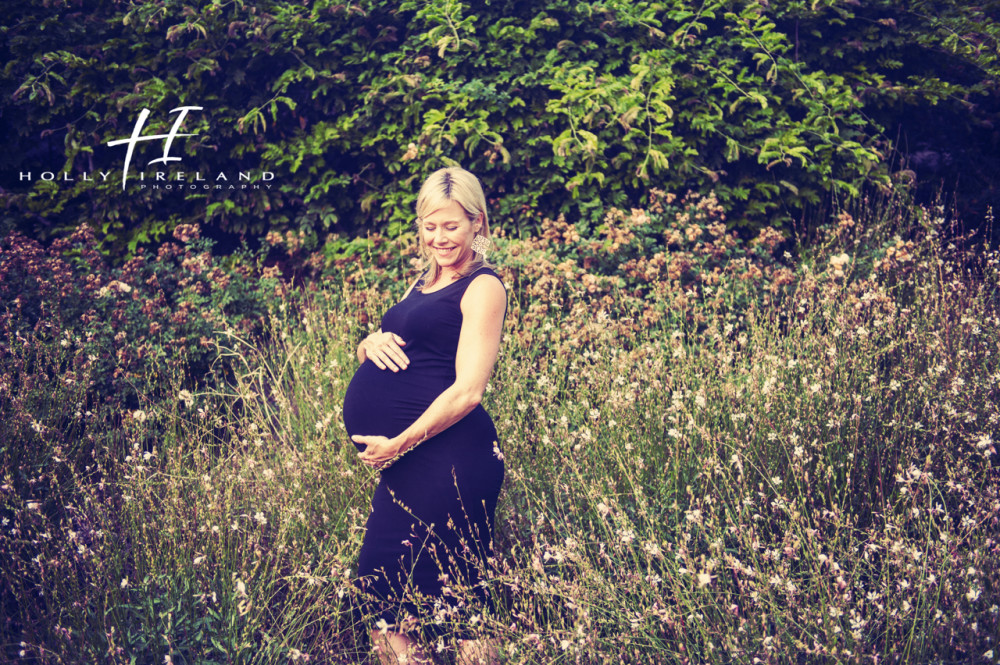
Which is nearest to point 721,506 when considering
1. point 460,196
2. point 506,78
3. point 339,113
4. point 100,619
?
point 460,196

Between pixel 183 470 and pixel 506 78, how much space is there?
3.63m

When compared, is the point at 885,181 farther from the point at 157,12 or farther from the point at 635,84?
the point at 157,12

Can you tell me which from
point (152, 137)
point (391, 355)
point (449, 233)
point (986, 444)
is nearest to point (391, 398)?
point (391, 355)

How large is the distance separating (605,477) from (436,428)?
38.9 inches

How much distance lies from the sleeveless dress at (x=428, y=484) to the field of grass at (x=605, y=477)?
184 mm

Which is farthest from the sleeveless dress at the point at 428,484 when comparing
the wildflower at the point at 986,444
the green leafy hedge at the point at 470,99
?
the green leafy hedge at the point at 470,99

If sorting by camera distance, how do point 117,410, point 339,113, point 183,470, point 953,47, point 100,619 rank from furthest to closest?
point 339,113
point 953,47
point 117,410
point 183,470
point 100,619

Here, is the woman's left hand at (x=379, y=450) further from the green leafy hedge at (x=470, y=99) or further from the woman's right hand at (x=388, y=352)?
the green leafy hedge at (x=470, y=99)

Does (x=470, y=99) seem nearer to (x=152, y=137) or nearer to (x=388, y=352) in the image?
(x=152, y=137)

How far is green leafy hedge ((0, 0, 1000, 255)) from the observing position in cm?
521

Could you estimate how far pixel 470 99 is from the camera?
5.19m

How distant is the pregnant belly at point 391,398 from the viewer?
251 cm

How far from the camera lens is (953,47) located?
213 inches

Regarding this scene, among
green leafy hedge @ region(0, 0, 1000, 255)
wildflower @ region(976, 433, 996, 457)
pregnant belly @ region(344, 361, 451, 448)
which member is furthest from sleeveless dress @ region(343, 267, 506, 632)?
green leafy hedge @ region(0, 0, 1000, 255)
